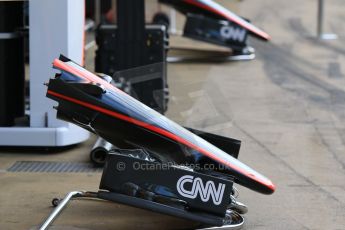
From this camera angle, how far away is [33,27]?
6773 millimetres

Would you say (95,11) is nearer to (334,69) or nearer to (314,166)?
(334,69)

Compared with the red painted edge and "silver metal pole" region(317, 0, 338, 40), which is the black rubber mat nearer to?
the red painted edge

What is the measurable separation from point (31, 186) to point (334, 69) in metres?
6.32

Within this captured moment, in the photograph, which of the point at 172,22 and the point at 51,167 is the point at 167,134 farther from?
the point at 172,22

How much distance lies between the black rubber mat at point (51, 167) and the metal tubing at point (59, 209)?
1.01 m

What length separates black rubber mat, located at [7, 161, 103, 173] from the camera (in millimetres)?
6406

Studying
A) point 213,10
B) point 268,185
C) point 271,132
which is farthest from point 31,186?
point 213,10

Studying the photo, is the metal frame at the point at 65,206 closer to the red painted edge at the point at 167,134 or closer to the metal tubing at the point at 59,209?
the metal tubing at the point at 59,209

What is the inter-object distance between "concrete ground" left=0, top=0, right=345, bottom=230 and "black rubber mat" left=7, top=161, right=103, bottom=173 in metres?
0.10

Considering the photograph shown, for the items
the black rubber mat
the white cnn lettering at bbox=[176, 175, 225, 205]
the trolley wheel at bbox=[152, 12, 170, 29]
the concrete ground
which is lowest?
the black rubber mat

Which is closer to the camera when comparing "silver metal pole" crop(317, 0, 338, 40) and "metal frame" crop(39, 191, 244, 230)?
"metal frame" crop(39, 191, 244, 230)

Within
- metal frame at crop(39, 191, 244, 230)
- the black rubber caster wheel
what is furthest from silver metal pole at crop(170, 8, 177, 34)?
metal frame at crop(39, 191, 244, 230)

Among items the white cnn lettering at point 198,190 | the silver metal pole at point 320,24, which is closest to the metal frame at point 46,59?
the white cnn lettering at point 198,190

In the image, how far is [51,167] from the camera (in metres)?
6.52
